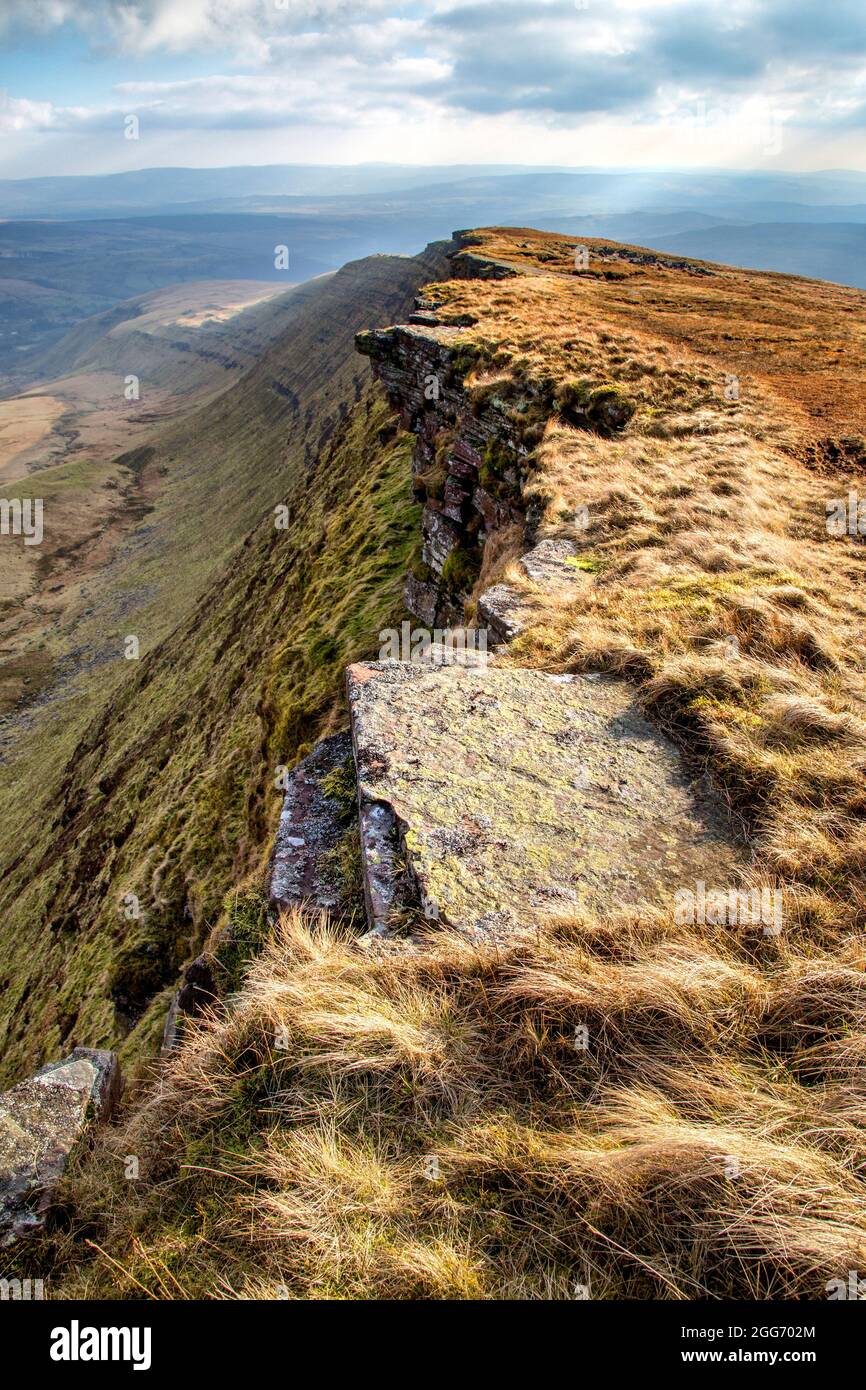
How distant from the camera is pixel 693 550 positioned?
1064 centimetres

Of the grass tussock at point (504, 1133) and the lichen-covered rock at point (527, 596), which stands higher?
the lichen-covered rock at point (527, 596)

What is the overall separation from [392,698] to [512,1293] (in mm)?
5004

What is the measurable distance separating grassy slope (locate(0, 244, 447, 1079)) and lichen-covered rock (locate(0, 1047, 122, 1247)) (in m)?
9.41

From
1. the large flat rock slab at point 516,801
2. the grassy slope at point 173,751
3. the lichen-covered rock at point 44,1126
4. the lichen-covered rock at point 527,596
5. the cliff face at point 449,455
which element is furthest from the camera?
the grassy slope at point 173,751

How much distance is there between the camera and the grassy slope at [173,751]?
19922mm

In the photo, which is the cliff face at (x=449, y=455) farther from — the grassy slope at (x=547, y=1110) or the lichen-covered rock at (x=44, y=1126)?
the lichen-covered rock at (x=44, y=1126)

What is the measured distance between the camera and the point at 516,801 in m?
5.97

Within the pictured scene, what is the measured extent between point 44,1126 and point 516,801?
414 cm

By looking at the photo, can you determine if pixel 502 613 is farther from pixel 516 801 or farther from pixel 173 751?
pixel 173 751

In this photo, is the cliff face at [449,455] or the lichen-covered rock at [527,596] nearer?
the lichen-covered rock at [527,596]

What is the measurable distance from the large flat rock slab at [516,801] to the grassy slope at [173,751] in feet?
28.3

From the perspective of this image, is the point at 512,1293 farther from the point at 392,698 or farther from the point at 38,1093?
the point at 392,698

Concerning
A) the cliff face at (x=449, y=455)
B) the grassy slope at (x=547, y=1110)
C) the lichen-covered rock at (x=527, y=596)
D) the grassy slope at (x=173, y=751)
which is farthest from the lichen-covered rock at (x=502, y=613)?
the grassy slope at (x=173, y=751)

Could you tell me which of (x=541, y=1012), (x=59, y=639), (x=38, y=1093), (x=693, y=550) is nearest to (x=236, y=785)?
(x=693, y=550)
